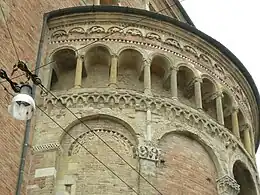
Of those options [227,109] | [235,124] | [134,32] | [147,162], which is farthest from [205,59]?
[147,162]

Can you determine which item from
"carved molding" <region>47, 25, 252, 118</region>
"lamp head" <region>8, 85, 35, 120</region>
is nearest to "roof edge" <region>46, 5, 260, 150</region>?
"carved molding" <region>47, 25, 252, 118</region>

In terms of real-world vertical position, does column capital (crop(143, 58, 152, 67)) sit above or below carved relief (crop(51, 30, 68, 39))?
below

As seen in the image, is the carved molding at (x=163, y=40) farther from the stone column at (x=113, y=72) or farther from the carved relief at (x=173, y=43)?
the stone column at (x=113, y=72)

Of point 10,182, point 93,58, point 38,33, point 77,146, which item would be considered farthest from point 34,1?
point 10,182

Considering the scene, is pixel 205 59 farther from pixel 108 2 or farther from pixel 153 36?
pixel 108 2

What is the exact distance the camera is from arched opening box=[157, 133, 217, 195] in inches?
475

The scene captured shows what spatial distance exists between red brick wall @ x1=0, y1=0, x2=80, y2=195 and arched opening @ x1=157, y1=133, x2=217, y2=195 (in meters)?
2.66

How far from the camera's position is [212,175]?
12.9m

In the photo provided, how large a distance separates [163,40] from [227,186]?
3518mm

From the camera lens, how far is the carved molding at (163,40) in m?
13.9

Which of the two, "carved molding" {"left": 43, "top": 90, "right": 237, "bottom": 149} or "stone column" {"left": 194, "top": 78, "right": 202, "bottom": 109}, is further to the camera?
"stone column" {"left": 194, "top": 78, "right": 202, "bottom": 109}

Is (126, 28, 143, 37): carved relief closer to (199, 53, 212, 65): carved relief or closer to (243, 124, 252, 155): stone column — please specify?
(199, 53, 212, 65): carved relief

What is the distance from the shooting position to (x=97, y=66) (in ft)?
45.3

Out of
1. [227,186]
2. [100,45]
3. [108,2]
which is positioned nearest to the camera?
[227,186]
